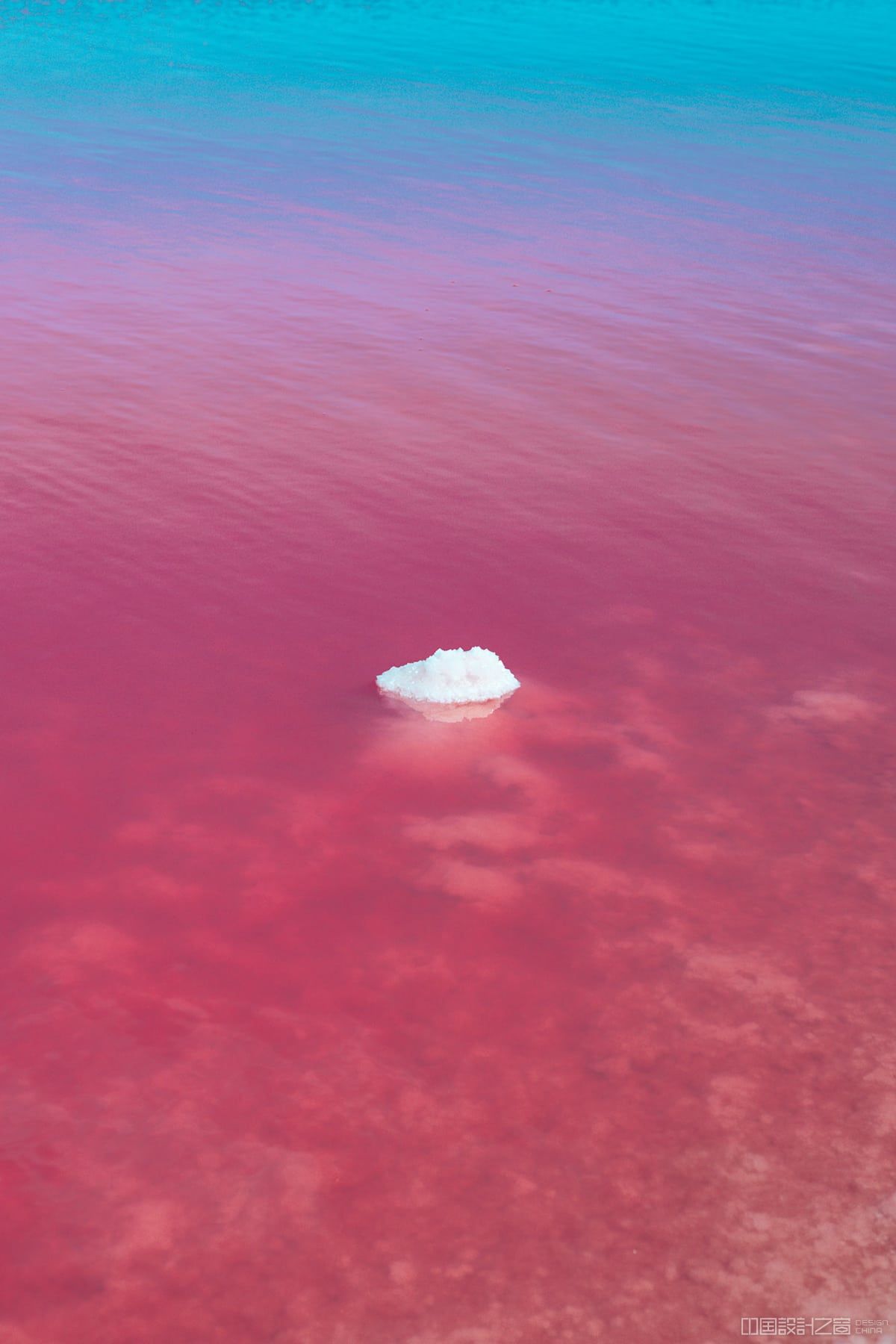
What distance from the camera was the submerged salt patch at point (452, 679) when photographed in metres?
4.75

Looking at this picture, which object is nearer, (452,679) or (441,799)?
(441,799)

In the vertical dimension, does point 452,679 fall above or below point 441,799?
above

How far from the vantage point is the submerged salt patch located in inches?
187

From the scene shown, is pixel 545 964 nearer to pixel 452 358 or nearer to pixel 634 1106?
pixel 634 1106

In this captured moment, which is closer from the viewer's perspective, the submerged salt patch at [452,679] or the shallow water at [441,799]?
the shallow water at [441,799]

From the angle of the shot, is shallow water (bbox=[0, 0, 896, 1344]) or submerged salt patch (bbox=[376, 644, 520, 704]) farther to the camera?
submerged salt patch (bbox=[376, 644, 520, 704])

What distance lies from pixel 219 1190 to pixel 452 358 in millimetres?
6449

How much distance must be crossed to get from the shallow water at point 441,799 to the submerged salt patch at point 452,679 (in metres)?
0.10

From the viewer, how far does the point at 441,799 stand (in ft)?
14.3

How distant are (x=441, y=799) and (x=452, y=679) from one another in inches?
22.5

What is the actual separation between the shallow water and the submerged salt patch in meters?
0.10

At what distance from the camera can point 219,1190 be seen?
2938 millimetres

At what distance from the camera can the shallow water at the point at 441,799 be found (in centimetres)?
284

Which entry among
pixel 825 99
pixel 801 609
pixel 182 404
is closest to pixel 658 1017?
pixel 801 609
